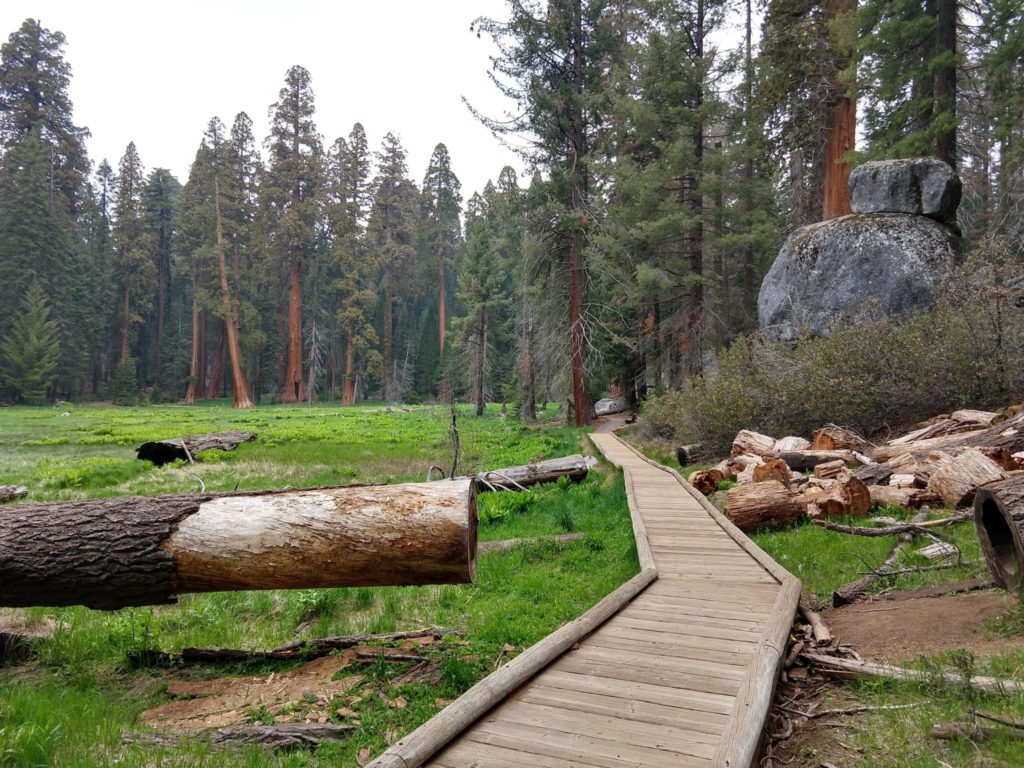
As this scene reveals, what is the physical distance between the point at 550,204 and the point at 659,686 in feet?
72.1

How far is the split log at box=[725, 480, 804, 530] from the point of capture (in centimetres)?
774

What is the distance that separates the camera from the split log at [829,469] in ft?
29.6

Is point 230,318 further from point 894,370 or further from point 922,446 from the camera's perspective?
point 922,446

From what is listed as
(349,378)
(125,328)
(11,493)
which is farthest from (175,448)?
(125,328)

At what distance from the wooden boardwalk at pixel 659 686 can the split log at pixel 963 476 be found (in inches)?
119

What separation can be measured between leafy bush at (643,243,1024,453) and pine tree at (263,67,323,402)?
42947 millimetres

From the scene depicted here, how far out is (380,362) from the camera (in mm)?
56125

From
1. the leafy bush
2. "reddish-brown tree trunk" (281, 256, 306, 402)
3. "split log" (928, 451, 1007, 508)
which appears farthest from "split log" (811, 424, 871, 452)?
"reddish-brown tree trunk" (281, 256, 306, 402)

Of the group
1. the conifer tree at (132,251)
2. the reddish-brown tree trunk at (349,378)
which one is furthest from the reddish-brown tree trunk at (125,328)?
the reddish-brown tree trunk at (349,378)

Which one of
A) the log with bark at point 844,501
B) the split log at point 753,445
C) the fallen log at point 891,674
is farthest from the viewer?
the split log at point 753,445

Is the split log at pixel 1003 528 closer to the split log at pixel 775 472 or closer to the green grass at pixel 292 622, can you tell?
the green grass at pixel 292 622

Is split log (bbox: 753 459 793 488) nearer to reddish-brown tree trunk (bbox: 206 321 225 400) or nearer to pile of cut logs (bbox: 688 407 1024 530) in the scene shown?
pile of cut logs (bbox: 688 407 1024 530)

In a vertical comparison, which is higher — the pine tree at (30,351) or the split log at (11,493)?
the pine tree at (30,351)

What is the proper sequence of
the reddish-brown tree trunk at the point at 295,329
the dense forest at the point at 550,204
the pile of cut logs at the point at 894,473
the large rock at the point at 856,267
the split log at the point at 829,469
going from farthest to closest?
the reddish-brown tree trunk at the point at 295,329, the dense forest at the point at 550,204, the large rock at the point at 856,267, the split log at the point at 829,469, the pile of cut logs at the point at 894,473
